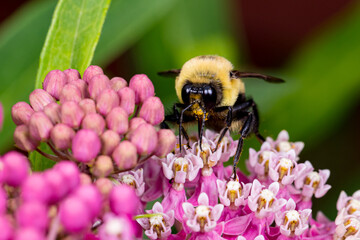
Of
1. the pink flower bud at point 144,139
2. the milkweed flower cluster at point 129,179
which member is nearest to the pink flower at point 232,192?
the milkweed flower cluster at point 129,179

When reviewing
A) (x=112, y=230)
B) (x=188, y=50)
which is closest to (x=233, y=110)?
(x=112, y=230)

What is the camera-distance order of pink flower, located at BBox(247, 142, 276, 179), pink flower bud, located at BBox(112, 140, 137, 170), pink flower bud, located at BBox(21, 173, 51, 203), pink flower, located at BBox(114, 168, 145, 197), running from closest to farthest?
pink flower bud, located at BBox(21, 173, 51, 203)
pink flower bud, located at BBox(112, 140, 137, 170)
pink flower, located at BBox(114, 168, 145, 197)
pink flower, located at BBox(247, 142, 276, 179)

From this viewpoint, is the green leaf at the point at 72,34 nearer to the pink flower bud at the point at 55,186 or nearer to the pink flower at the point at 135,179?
the pink flower at the point at 135,179

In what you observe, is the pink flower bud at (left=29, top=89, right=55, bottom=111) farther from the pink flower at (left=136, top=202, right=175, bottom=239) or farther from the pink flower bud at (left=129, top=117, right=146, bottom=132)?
the pink flower at (left=136, top=202, right=175, bottom=239)

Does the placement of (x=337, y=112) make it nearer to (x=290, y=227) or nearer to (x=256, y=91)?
(x=256, y=91)

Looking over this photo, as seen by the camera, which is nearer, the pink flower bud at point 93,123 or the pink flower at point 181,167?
the pink flower bud at point 93,123

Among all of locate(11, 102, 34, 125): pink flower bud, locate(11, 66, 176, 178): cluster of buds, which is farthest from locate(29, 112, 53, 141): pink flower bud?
locate(11, 102, 34, 125): pink flower bud
